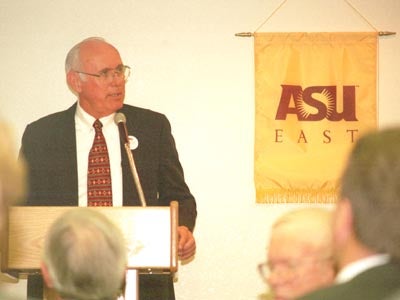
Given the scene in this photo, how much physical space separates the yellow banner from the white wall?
0.07m

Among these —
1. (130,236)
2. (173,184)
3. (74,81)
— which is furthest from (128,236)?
(74,81)

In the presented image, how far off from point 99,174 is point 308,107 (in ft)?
5.29

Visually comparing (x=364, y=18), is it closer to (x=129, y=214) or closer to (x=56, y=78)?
(x=56, y=78)

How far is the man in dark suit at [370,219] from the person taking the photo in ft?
5.60

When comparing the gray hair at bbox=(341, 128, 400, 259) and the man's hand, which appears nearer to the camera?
the gray hair at bbox=(341, 128, 400, 259)

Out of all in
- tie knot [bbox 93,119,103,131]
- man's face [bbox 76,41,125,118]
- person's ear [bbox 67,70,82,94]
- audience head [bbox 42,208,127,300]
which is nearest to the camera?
audience head [bbox 42,208,127,300]

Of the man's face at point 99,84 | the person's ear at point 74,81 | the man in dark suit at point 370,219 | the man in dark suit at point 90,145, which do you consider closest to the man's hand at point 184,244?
the man in dark suit at point 90,145

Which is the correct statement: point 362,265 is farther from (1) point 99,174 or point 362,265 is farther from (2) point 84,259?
(1) point 99,174

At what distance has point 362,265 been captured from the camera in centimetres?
176

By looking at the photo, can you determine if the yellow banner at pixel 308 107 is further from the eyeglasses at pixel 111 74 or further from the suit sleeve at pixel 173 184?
the eyeglasses at pixel 111 74

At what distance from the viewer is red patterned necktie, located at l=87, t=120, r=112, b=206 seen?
477cm

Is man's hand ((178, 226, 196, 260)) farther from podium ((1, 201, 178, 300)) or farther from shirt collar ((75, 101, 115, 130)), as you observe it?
shirt collar ((75, 101, 115, 130))

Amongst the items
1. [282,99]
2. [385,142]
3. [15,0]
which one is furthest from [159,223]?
[15,0]

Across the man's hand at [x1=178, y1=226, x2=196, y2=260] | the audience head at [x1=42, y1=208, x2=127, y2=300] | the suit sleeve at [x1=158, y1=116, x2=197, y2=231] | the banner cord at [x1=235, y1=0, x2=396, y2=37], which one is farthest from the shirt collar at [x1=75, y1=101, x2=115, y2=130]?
the audience head at [x1=42, y1=208, x2=127, y2=300]
